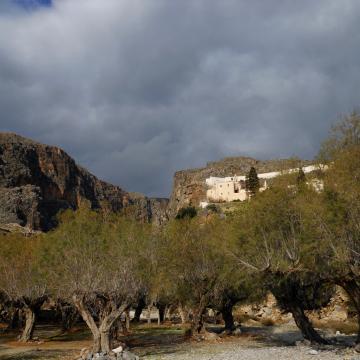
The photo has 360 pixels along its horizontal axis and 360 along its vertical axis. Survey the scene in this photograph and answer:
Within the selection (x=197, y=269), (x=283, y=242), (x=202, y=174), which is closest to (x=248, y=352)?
(x=283, y=242)

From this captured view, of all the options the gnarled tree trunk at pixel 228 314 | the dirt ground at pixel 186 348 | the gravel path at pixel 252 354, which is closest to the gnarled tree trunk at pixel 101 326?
the dirt ground at pixel 186 348

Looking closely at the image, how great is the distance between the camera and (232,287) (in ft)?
124

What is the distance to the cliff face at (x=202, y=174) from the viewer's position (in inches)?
6479

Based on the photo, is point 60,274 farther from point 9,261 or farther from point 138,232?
point 9,261

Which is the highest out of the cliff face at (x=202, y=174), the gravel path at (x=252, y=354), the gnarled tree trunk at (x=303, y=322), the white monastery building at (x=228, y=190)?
the cliff face at (x=202, y=174)

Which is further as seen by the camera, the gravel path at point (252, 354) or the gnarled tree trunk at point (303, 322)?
the gnarled tree trunk at point (303, 322)

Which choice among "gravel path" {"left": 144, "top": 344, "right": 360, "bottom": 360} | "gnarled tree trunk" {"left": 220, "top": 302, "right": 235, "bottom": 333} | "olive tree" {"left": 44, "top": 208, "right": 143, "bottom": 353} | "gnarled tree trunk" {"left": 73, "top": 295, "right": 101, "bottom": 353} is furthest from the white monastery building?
"gnarled tree trunk" {"left": 73, "top": 295, "right": 101, "bottom": 353}

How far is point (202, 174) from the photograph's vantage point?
602 feet

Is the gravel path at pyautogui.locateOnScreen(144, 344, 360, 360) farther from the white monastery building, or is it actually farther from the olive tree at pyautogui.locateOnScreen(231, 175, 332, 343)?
the white monastery building

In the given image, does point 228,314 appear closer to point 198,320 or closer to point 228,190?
point 198,320

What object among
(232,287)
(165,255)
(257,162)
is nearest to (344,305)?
(232,287)

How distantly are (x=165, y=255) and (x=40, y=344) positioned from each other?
1216cm

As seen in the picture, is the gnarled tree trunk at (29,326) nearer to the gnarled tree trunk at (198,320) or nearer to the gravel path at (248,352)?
the gravel path at (248,352)

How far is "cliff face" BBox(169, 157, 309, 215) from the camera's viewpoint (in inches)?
6479
